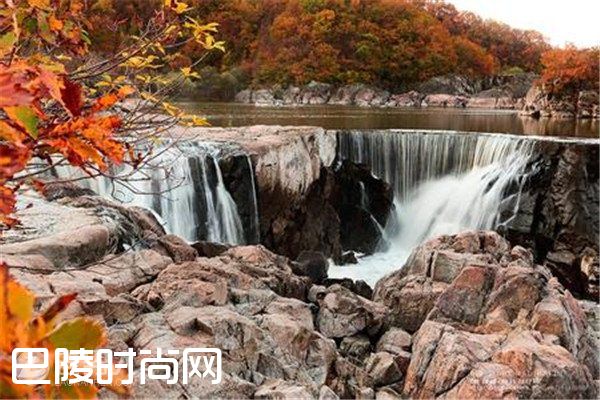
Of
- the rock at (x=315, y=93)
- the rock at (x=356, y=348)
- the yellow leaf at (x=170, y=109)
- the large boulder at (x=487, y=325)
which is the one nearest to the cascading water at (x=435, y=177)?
the large boulder at (x=487, y=325)

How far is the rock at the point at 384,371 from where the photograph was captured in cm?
661

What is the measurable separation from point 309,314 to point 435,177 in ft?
30.6

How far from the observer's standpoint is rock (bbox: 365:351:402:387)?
6609 millimetres

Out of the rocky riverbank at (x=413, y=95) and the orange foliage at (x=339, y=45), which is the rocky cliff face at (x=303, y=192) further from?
the orange foliage at (x=339, y=45)

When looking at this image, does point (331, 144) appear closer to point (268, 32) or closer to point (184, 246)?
point (184, 246)

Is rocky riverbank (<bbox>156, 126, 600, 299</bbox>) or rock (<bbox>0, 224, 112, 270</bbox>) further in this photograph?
rocky riverbank (<bbox>156, 126, 600, 299</bbox>)

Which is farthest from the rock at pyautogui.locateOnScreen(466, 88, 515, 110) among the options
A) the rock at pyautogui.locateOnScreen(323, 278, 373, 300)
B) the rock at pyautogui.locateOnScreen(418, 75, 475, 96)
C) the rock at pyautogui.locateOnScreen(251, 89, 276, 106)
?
the rock at pyautogui.locateOnScreen(323, 278, 373, 300)

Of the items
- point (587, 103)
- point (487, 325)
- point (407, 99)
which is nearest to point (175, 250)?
point (487, 325)

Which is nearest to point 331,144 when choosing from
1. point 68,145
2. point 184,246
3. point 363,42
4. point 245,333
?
point 184,246

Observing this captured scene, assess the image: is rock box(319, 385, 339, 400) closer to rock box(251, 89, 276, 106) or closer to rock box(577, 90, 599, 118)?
rock box(577, 90, 599, 118)

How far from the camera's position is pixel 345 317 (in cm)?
769

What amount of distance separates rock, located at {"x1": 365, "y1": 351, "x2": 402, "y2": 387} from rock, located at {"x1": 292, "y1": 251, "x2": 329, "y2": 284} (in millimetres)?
3658

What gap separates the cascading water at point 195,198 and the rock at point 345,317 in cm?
406

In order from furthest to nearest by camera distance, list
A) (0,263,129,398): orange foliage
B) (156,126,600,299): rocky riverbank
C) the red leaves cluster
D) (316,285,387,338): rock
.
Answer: (156,126,600,299): rocky riverbank < (316,285,387,338): rock < the red leaves cluster < (0,263,129,398): orange foliage
